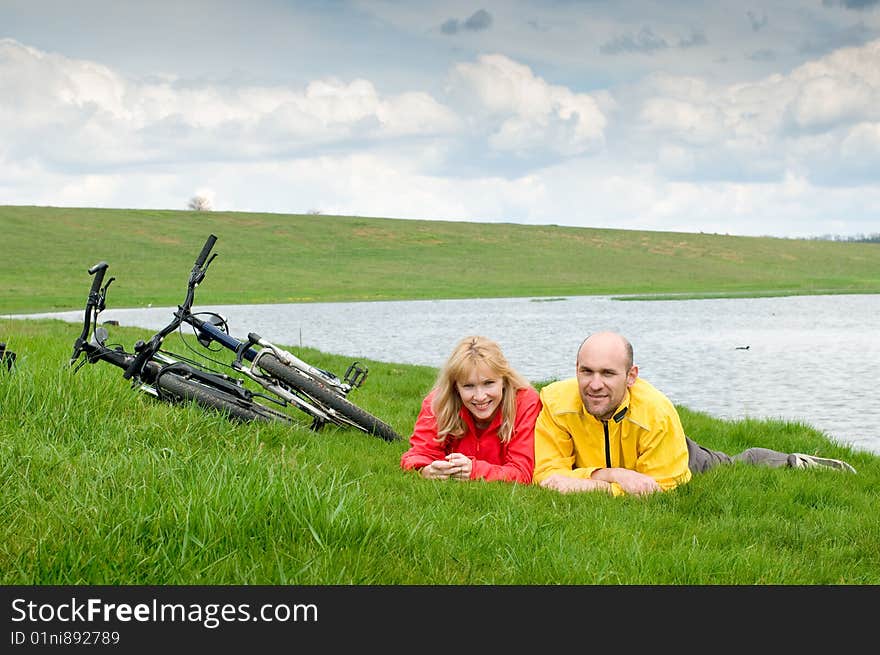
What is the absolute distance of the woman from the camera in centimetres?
704

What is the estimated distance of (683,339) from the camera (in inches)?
1085

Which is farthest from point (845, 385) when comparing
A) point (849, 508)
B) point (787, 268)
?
point (787, 268)

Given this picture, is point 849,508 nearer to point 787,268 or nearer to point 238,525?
point 238,525

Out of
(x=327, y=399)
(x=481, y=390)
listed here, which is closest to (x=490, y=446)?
(x=481, y=390)

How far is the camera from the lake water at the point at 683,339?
15.5 metres

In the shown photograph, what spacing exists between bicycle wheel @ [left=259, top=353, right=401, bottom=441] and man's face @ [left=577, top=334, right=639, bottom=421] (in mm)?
2902

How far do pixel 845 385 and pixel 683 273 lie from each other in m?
74.2

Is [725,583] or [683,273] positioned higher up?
[683,273]

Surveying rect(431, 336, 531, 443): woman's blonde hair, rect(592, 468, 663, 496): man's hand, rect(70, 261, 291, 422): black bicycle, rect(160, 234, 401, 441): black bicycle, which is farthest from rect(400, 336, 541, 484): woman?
rect(70, 261, 291, 422): black bicycle

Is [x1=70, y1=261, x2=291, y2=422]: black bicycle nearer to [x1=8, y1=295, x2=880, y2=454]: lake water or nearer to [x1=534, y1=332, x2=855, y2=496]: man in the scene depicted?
[x1=534, y1=332, x2=855, y2=496]: man

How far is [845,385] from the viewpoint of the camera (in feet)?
55.9

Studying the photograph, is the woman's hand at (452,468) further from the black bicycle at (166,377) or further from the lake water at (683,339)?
the lake water at (683,339)

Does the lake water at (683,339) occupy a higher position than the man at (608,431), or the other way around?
the lake water at (683,339)

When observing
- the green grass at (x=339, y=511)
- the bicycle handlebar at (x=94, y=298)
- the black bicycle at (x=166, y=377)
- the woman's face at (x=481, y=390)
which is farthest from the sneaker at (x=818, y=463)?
the bicycle handlebar at (x=94, y=298)
